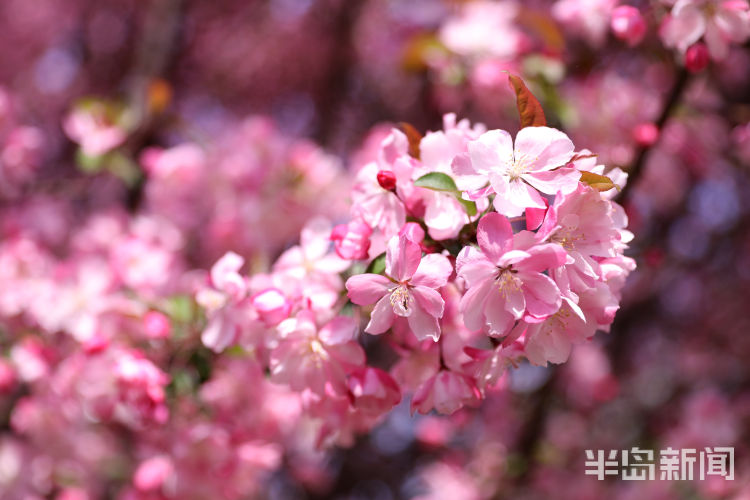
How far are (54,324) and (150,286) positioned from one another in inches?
11.9

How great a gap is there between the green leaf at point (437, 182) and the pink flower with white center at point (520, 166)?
34mm

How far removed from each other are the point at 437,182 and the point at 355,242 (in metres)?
0.20

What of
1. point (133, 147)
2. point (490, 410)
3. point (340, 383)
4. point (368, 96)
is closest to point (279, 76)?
point (368, 96)

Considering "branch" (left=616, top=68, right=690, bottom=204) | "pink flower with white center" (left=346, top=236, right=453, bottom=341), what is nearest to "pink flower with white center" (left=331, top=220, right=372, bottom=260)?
"pink flower with white center" (left=346, top=236, right=453, bottom=341)

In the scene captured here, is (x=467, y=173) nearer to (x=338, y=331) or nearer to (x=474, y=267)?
(x=474, y=267)

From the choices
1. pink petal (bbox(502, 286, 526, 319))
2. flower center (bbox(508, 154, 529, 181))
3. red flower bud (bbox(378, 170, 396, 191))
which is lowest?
pink petal (bbox(502, 286, 526, 319))

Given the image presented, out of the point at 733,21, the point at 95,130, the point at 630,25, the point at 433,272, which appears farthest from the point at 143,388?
the point at 733,21

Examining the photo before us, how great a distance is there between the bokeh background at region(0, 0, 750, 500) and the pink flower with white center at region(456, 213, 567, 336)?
63 centimetres

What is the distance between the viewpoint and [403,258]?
95 centimetres

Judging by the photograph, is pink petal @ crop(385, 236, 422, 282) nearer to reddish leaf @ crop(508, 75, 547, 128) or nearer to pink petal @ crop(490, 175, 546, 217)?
pink petal @ crop(490, 175, 546, 217)

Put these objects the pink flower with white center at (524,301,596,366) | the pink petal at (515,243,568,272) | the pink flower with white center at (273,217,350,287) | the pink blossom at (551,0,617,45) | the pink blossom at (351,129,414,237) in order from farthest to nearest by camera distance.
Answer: the pink blossom at (551,0,617,45)
the pink flower with white center at (273,217,350,287)
the pink blossom at (351,129,414,237)
the pink flower with white center at (524,301,596,366)
the pink petal at (515,243,568,272)

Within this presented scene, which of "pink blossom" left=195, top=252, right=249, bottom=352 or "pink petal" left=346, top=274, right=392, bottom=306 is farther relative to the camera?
"pink blossom" left=195, top=252, right=249, bottom=352

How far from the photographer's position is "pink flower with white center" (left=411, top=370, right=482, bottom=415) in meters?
1.08

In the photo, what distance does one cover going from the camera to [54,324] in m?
1.92
